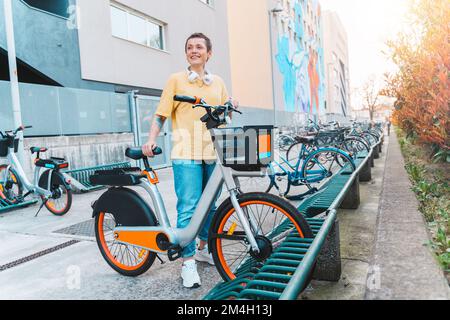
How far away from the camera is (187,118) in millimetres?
3078

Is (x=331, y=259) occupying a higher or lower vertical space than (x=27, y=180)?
lower

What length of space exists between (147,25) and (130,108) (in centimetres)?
321

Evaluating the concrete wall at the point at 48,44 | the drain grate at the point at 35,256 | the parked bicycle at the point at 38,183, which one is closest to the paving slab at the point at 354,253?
the drain grate at the point at 35,256

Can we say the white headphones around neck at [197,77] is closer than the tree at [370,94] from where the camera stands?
Yes

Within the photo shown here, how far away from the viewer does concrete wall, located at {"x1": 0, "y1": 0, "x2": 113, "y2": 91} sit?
9.44 meters

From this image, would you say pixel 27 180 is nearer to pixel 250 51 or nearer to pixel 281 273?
pixel 281 273

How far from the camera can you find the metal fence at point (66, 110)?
7895 millimetres

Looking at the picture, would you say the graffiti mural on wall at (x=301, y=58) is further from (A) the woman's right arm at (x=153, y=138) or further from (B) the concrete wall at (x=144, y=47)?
(A) the woman's right arm at (x=153, y=138)

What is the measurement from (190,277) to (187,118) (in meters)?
1.17

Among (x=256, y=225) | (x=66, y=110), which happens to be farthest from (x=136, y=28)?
(x=256, y=225)

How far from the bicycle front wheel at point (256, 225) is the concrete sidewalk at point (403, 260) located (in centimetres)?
64

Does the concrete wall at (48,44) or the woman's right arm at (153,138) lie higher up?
the concrete wall at (48,44)

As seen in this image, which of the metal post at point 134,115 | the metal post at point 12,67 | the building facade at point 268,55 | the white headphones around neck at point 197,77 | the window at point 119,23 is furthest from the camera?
the building facade at point 268,55

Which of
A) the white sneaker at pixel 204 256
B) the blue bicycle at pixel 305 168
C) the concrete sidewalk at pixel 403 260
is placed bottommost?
the white sneaker at pixel 204 256
